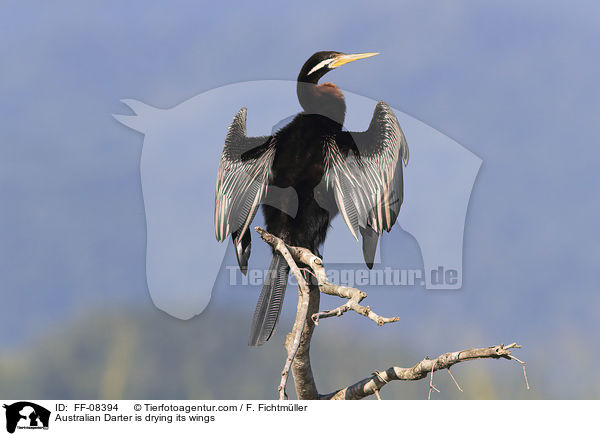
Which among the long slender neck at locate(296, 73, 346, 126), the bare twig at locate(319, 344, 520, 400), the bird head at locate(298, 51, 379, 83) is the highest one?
the bird head at locate(298, 51, 379, 83)

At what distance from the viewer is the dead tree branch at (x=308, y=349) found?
66.9 inches

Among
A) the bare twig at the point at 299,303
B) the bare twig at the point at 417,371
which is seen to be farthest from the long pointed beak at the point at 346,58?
the bare twig at the point at 417,371

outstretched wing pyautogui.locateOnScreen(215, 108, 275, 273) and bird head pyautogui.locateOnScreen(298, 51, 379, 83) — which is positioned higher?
bird head pyautogui.locateOnScreen(298, 51, 379, 83)

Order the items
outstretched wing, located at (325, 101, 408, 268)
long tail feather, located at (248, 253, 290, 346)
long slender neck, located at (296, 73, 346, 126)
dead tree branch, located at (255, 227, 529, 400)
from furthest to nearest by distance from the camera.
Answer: long slender neck, located at (296, 73, 346, 126)
outstretched wing, located at (325, 101, 408, 268)
long tail feather, located at (248, 253, 290, 346)
dead tree branch, located at (255, 227, 529, 400)

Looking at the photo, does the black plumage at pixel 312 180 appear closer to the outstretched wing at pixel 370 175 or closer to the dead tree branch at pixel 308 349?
the outstretched wing at pixel 370 175

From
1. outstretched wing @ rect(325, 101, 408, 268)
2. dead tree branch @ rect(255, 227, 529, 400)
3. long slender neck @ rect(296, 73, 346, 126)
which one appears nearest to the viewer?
dead tree branch @ rect(255, 227, 529, 400)

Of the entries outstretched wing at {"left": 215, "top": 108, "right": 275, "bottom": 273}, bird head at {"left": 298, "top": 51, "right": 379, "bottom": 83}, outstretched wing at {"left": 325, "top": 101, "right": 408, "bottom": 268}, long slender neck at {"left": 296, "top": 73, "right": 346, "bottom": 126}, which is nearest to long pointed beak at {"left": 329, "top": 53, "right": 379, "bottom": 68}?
bird head at {"left": 298, "top": 51, "right": 379, "bottom": 83}

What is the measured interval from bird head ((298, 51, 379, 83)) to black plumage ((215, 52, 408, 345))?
0.24 meters

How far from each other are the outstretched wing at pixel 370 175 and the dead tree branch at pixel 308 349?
33cm

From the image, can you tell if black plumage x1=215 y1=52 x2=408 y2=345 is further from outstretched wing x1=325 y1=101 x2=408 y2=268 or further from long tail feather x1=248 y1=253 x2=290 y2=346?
long tail feather x1=248 y1=253 x2=290 y2=346

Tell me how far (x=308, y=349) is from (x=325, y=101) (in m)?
1.16

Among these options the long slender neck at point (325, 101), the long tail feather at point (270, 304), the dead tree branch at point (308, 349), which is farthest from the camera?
the long slender neck at point (325, 101)

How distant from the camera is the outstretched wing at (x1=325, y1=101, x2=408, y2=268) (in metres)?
2.35
